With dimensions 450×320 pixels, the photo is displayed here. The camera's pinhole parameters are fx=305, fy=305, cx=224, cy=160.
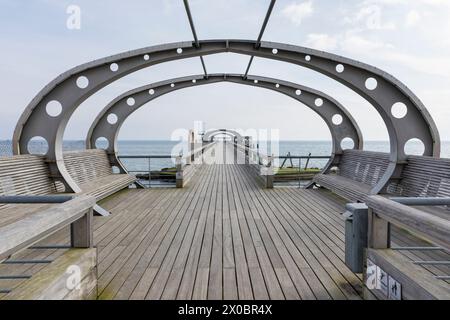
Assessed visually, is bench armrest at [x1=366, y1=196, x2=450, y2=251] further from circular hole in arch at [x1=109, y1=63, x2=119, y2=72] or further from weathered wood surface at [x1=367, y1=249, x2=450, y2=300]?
circular hole in arch at [x1=109, y1=63, x2=119, y2=72]

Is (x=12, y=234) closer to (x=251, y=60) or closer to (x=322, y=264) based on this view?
(x=322, y=264)

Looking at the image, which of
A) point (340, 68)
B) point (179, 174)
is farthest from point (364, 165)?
point (179, 174)

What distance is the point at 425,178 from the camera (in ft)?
18.5

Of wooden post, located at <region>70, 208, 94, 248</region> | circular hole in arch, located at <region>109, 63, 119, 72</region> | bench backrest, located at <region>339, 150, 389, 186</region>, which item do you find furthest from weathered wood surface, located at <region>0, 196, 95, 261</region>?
bench backrest, located at <region>339, 150, 389, 186</region>

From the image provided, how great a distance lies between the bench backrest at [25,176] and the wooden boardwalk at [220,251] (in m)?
1.16

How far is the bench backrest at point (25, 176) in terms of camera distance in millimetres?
4984

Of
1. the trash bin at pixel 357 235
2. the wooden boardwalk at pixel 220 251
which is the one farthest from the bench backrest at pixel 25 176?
the trash bin at pixel 357 235

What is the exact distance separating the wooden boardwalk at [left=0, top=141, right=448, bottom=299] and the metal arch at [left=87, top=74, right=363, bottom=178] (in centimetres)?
266

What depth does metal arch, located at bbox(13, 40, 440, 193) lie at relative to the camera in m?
6.34

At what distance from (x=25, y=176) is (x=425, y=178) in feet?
24.2
